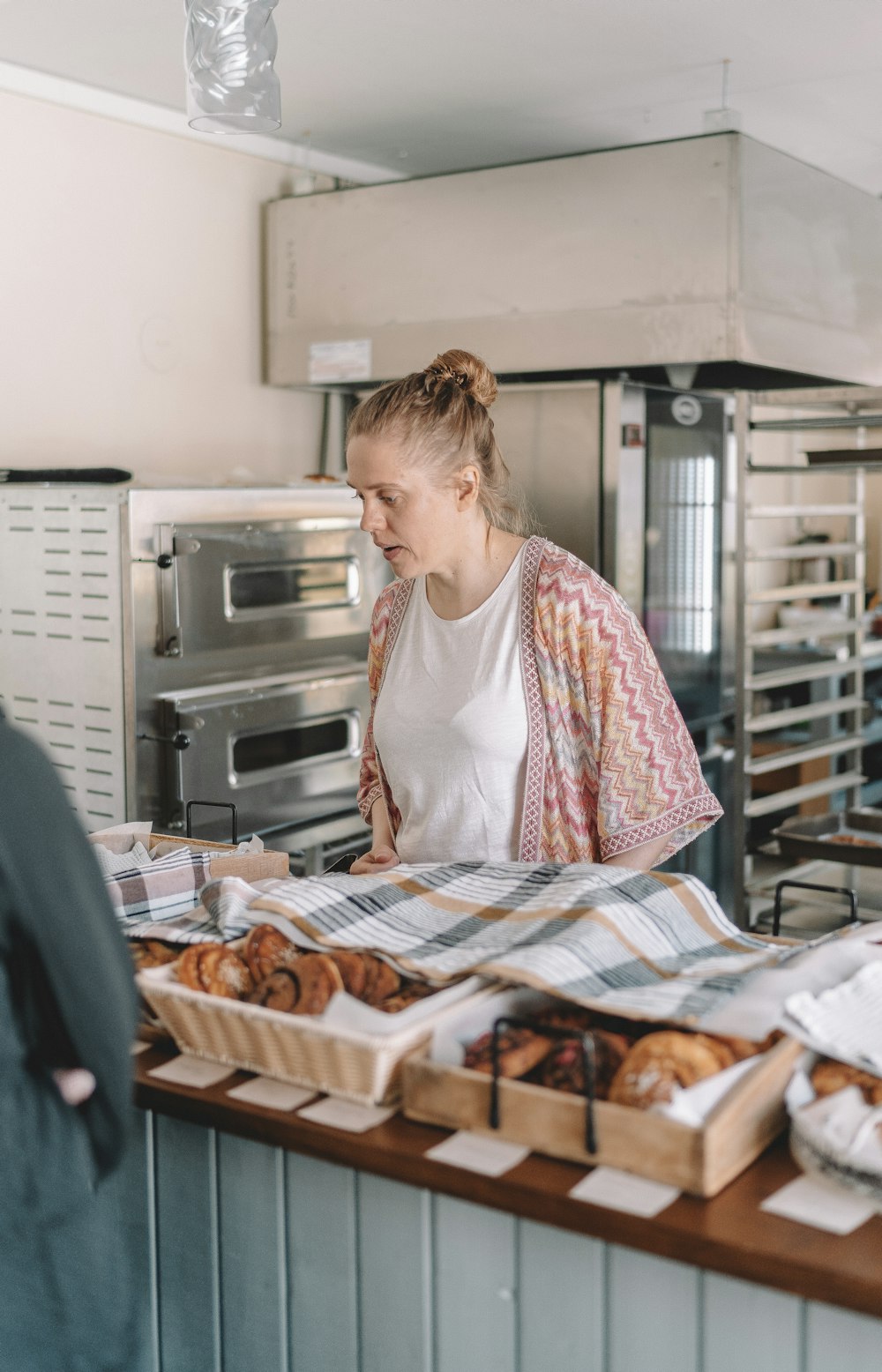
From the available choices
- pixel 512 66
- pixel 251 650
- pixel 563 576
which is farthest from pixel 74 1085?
pixel 512 66

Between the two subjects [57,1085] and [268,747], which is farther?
[268,747]

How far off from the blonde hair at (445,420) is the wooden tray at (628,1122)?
3.62 ft

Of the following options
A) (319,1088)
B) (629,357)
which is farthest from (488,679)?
(629,357)

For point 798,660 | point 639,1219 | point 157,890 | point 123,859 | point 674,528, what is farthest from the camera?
point 798,660

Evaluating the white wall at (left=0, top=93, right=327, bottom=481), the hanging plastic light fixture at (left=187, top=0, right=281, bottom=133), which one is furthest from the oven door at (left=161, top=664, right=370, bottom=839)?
the hanging plastic light fixture at (left=187, top=0, right=281, bottom=133)

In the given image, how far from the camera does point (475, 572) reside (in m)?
2.23

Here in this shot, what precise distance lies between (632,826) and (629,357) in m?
1.99

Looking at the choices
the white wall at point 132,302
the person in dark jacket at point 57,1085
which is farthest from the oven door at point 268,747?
the person in dark jacket at point 57,1085

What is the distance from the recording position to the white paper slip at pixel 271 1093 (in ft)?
4.52

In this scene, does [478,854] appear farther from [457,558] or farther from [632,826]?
[457,558]

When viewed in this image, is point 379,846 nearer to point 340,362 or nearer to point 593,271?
point 593,271

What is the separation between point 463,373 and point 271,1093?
4.20ft

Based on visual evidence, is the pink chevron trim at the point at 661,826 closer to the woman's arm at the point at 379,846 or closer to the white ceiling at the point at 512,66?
the woman's arm at the point at 379,846

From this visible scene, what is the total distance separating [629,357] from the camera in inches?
147
